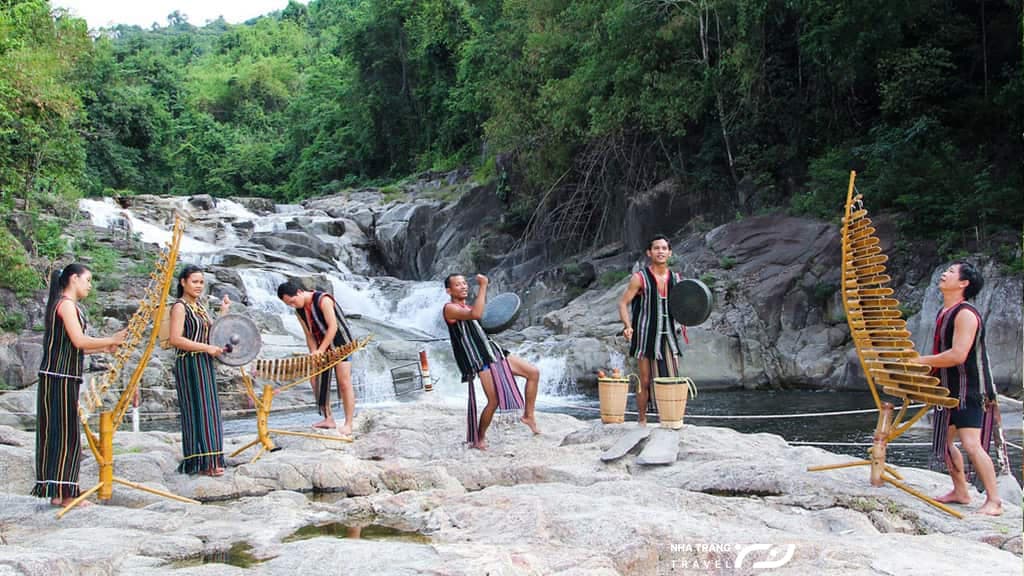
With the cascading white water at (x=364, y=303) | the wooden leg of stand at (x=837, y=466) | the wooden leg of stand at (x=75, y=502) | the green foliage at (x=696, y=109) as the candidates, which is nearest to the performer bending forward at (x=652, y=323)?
the wooden leg of stand at (x=837, y=466)

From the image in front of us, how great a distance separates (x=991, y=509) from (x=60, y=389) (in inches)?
228

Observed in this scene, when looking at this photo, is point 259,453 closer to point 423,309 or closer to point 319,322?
point 319,322

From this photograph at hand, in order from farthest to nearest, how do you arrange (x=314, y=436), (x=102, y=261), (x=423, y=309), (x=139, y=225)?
(x=139, y=225) → (x=423, y=309) → (x=102, y=261) → (x=314, y=436)

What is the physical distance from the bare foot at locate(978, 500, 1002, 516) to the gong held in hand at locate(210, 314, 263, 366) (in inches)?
199

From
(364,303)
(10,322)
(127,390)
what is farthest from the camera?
(364,303)

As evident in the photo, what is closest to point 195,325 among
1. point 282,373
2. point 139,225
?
point 282,373

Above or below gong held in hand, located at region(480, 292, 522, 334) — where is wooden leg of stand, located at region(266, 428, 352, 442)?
below

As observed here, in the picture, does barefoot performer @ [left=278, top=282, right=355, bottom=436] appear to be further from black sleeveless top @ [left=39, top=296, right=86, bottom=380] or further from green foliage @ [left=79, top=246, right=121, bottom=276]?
green foliage @ [left=79, top=246, right=121, bottom=276]

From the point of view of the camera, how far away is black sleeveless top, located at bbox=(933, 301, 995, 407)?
5195 mm

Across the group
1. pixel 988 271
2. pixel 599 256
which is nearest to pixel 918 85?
pixel 988 271

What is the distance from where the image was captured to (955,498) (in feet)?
17.4

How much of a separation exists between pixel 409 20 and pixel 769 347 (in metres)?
28.6

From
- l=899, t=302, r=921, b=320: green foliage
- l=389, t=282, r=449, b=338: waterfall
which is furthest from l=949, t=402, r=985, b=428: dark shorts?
l=389, t=282, r=449, b=338: waterfall

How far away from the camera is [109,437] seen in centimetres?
593
